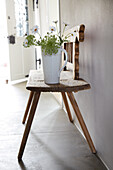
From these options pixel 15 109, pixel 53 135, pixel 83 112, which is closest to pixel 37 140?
pixel 53 135

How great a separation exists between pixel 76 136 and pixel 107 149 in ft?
1.68

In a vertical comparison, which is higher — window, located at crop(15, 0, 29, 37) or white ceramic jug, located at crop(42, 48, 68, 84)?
window, located at crop(15, 0, 29, 37)

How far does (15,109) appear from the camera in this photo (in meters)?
2.58

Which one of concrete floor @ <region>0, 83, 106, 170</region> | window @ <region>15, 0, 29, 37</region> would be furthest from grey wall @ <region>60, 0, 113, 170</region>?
window @ <region>15, 0, 29, 37</region>

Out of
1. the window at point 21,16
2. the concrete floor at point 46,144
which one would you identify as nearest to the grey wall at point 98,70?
the concrete floor at point 46,144

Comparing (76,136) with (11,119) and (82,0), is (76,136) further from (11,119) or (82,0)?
(82,0)

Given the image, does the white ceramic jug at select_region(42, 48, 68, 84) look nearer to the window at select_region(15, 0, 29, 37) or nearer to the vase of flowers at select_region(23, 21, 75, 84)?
the vase of flowers at select_region(23, 21, 75, 84)

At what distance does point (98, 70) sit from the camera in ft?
4.40

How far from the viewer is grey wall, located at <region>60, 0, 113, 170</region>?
46.1 inches

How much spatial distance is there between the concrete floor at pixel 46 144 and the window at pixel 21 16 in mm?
2462

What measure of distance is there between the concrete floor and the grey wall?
0.49 ft

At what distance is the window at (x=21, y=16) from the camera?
4.46 m

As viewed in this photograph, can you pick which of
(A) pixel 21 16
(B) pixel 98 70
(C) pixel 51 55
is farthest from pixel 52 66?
(A) pixel 21 16

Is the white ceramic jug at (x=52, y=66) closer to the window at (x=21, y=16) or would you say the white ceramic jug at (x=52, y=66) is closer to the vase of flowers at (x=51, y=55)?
the vase of flowers at (x=51, y=55)
